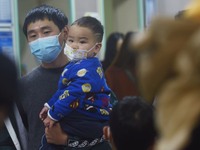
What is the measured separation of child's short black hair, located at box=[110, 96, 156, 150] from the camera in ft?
3.88

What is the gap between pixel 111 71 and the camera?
2.74 metres

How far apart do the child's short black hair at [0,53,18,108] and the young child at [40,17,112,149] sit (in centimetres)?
90

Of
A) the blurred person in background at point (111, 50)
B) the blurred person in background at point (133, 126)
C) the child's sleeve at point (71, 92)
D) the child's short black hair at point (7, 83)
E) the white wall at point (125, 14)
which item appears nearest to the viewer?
the child's short black hair at point (7, 83)

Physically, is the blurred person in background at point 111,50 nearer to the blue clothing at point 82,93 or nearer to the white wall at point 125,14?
the blue clothing at point 82,93

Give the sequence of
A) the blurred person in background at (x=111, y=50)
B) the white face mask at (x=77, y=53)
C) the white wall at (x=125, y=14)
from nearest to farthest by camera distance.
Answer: the white face mask at (x=77, y=53)
the blurred person in background at (x=111, y=50)
the white wall at (x=125, y=14)

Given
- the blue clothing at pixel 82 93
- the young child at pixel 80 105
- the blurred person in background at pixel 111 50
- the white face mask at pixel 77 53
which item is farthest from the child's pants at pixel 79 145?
the blurred person in background at pixel 111 50

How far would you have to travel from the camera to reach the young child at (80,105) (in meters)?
1.94

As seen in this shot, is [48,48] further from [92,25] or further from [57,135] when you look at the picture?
[57,135]

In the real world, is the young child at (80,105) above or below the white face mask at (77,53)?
below

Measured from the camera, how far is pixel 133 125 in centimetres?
126

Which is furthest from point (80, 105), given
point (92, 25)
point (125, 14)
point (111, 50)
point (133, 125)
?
point (125, 14)

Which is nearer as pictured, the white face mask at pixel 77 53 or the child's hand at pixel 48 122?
the child's hand at pixel 48 122

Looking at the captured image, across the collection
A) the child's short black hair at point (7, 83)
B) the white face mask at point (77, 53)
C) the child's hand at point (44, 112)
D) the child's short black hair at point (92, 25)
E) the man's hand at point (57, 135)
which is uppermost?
the child's short black hair at point (92, 25)

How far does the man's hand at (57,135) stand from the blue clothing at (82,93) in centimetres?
4
